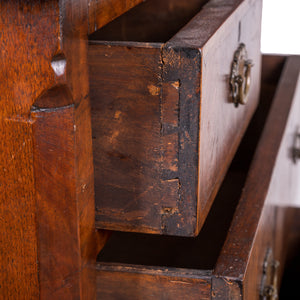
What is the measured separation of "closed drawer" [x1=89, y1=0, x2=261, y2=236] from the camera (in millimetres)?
732

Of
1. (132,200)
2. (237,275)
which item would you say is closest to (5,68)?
(132,200)

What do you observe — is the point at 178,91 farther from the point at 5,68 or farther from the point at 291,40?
the point at 291,40

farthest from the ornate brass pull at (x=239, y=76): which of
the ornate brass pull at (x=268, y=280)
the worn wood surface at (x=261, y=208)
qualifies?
the ornate brass pull at (x=268, y=280)

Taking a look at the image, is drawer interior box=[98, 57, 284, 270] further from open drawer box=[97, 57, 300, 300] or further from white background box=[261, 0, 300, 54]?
white background box=[261, 0, 300, 54]

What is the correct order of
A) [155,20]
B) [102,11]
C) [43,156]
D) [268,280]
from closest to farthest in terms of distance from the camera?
[43,156]
[102,11]
[268,280]
[155,20]

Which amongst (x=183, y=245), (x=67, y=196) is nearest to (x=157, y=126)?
(x=67, y=196)

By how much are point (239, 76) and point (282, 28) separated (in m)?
2.55

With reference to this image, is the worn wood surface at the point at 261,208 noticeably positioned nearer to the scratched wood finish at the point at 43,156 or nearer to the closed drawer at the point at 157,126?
the closed drawer at the point at 157,126

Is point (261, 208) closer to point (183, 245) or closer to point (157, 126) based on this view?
point (183, 245)

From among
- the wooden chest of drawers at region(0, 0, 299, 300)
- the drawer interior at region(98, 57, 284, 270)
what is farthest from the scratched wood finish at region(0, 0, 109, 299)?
the drawer interior at region(98, 57, 284, 270)

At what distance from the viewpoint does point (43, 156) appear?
67 cm

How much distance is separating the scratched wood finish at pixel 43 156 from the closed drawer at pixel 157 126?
1.6 inches

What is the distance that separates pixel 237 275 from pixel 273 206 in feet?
1.24

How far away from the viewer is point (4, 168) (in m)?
0.69
